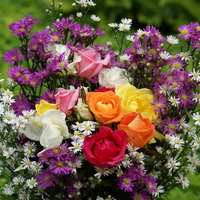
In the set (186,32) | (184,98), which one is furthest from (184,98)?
(186,32)

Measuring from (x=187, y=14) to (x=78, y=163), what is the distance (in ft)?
7.48

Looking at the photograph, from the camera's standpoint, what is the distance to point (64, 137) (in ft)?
1.90

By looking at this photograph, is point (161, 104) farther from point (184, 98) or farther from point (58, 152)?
point (58, 152)

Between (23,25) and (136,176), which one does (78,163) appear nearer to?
(136,176)

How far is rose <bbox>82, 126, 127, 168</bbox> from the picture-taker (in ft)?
1.78

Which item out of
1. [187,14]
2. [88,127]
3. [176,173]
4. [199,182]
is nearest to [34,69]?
[88,127]

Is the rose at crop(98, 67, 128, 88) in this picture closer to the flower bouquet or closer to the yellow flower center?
the flower bouquet

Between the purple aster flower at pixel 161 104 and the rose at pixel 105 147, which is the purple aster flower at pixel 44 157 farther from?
the purple aster flower at pixel 161 104

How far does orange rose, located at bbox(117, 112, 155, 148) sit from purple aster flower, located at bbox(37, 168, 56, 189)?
5.1 inches

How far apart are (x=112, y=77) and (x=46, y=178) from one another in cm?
21

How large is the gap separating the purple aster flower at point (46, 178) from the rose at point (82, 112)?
98mm

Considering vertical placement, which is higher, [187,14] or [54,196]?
[54,196]

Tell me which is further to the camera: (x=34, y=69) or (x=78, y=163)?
(x=34, y=69)

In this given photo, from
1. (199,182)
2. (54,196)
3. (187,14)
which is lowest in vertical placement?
(187,14)
